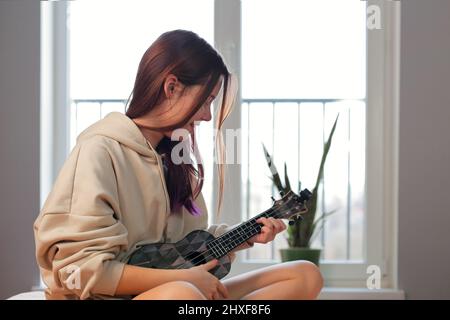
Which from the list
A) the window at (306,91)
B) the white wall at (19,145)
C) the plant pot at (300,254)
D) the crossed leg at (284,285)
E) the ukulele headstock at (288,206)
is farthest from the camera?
the window at (306,91)

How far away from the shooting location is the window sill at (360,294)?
2609mm

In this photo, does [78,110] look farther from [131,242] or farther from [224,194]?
[131,242]

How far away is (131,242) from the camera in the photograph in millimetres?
1501

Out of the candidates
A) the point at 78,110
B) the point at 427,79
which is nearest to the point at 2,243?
the point at 78,110

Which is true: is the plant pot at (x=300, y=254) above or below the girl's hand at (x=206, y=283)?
below

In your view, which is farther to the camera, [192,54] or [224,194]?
[224,194]

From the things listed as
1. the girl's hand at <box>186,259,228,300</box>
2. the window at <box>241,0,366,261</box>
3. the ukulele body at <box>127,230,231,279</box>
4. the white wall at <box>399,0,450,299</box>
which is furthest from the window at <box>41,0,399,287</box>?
the girl's hand at <box>186,259,228,300</box>

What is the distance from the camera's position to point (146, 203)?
1537 mm

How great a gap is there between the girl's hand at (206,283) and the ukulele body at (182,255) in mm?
111

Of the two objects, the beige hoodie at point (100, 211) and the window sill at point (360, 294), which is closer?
the beige hoodie at point (100, 211)

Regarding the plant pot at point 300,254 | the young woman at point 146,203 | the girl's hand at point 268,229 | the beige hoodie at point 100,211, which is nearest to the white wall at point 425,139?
the plant pot at point 300,254

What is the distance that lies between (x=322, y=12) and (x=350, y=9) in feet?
0.38

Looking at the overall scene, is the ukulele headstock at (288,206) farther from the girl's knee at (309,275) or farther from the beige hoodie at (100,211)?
the beige hoodie at (100,211)

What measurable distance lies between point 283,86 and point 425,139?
2.03ft
